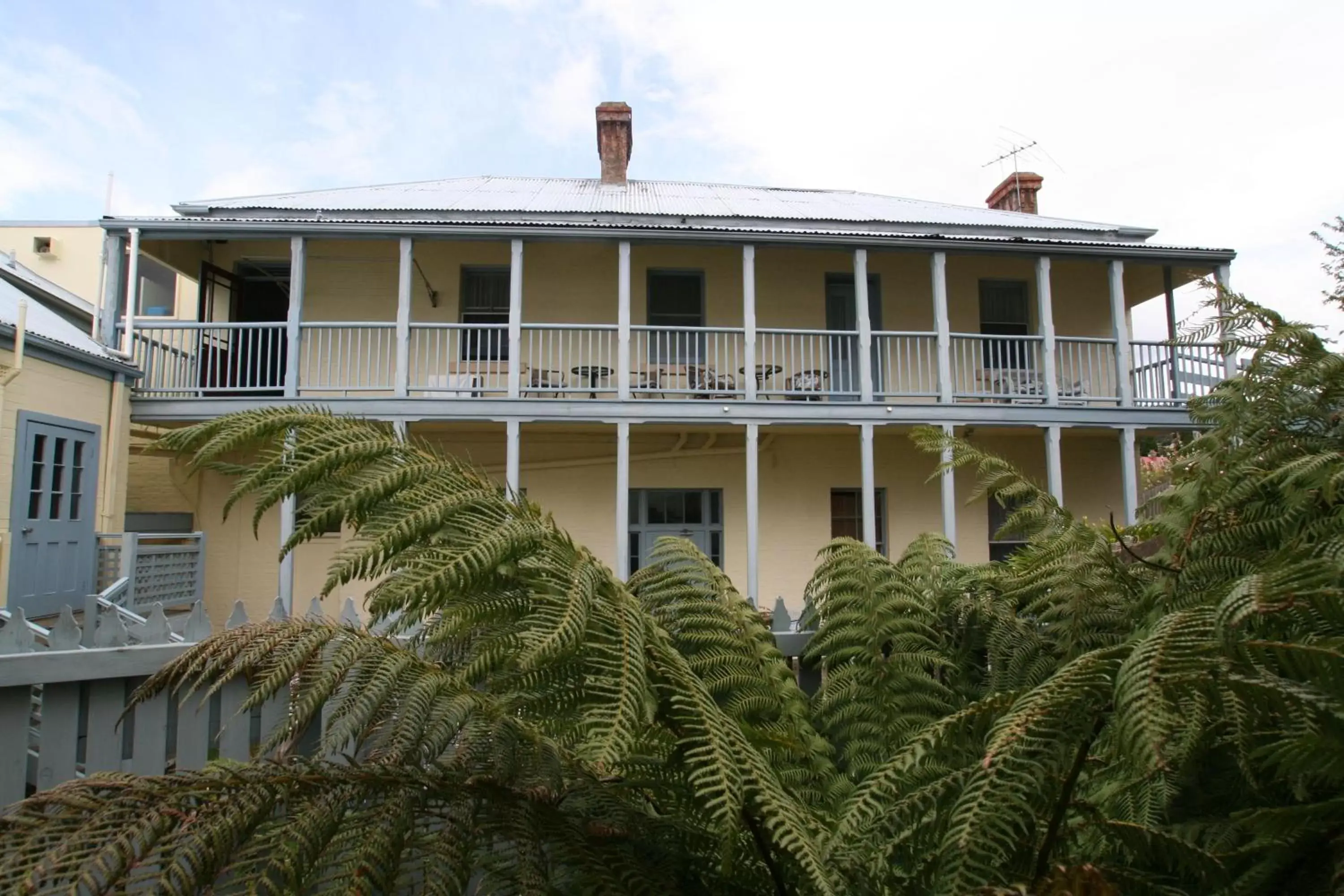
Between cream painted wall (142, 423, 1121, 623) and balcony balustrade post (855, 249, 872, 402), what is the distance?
3.99ft

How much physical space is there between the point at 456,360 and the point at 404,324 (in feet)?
5.10

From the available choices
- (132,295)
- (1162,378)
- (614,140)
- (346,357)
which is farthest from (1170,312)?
(132,295)

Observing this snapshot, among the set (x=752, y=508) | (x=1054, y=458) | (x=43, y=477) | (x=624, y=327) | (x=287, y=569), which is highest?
(x=624, y=327)

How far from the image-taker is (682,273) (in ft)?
42.7

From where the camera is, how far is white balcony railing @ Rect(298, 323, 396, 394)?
11.1 metres

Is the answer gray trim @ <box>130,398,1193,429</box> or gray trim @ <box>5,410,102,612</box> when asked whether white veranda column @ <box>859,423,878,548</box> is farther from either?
gray trim @ <box>5,410,102,612</box>

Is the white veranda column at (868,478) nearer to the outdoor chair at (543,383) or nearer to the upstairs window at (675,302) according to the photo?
the upstairs window at (675,302)

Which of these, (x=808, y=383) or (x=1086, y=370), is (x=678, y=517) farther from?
(x=1086, y=370)

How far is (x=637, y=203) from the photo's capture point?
518 inches

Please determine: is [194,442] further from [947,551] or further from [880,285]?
[880,285]

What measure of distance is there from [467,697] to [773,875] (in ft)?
1.99

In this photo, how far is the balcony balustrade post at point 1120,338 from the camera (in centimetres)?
1150

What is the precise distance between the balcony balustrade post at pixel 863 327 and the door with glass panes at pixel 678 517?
105 inches

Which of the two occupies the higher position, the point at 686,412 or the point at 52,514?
the point at 686,412
